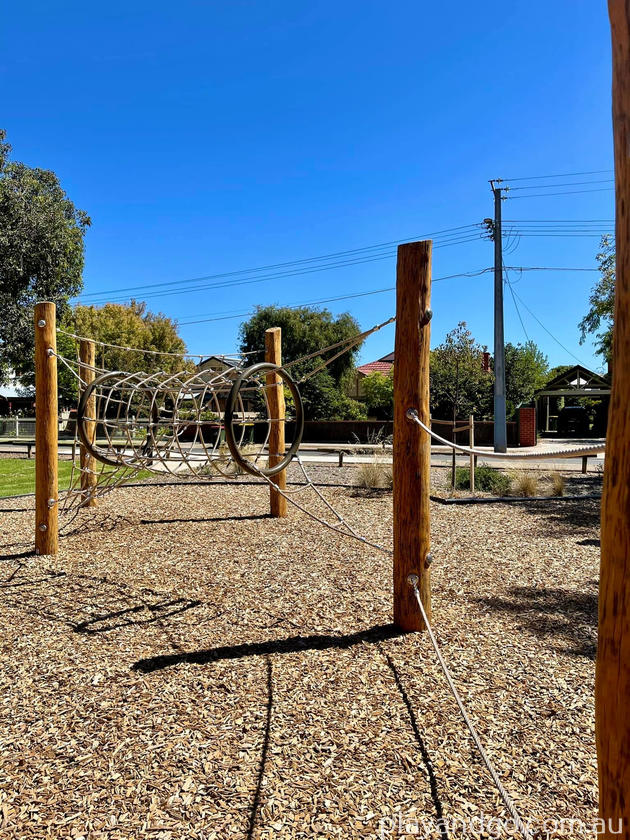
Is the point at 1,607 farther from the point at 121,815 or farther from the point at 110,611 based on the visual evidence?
the point at 121,815

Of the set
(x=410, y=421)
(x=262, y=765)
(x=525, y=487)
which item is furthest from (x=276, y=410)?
(x=525, y=487)

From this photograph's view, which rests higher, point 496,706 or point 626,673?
point 626,673

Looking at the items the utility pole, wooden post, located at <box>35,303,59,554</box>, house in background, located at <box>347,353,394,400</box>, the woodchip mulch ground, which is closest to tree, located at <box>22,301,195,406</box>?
house in background, located at <box>347,353,394,400</box>

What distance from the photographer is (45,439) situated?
5312 mm

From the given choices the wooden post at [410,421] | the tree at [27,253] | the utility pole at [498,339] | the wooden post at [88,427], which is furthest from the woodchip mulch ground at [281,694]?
the tree at [27,253]

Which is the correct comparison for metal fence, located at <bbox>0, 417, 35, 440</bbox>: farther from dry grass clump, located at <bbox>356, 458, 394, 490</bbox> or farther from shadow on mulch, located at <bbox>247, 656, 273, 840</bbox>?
shadow on mulch, located at <bbox>247, 656, 273, 840</bbox>

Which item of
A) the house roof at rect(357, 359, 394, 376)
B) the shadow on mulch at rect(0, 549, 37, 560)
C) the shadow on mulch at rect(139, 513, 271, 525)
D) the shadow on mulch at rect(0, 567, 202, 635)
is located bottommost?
the shadow on mulch at rect(0, 567, 202, 635)

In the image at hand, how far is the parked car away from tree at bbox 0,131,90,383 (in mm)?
27397

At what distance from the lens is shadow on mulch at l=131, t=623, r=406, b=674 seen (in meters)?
3.18

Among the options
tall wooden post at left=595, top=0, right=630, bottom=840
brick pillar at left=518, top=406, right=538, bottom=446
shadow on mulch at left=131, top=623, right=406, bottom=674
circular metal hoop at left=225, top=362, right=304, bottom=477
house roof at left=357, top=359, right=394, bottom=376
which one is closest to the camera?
tall wooden post at left=595, top=0, right=630, bottom=840

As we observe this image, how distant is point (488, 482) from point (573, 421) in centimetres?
2567

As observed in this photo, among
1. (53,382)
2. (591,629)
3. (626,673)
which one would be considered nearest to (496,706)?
(591,629)

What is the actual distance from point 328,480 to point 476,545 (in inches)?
219

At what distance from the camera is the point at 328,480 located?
11172mm
